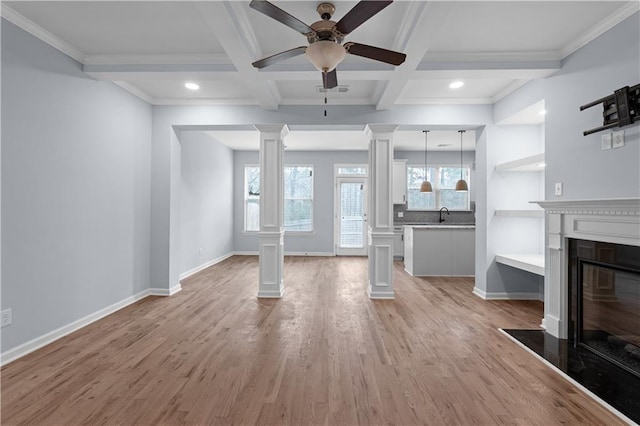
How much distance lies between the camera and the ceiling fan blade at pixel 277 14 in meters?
1.88

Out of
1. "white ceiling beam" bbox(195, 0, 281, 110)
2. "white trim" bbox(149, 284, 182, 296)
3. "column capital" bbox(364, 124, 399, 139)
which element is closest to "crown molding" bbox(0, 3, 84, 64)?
"white ceiling beam" bbox(195, 0, 281, 110)

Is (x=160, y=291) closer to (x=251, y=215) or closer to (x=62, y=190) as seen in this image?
(x=62, y=190)

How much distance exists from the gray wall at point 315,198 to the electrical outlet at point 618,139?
5.80 m

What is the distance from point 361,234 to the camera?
27.2 feet

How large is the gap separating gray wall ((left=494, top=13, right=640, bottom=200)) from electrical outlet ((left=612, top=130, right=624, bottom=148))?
0.03m

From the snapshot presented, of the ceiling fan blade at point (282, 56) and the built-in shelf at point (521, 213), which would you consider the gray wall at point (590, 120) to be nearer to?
the built-in shelf at point (521, 213)

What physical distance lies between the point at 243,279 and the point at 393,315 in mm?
2840

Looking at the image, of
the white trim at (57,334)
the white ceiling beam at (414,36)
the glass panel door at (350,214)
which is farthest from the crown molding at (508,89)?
the white trim at (57,334)

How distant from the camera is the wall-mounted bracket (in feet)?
7.60

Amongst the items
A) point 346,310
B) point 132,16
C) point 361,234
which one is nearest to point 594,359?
point 346,310

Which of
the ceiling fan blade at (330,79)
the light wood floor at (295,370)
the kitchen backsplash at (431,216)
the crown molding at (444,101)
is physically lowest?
the light wood floor at (295,370)

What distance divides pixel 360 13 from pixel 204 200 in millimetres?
5299

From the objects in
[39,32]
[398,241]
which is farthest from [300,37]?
[398,241]

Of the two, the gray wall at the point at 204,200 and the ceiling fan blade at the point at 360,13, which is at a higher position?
the ceiling fan blade at the point at 360,13
